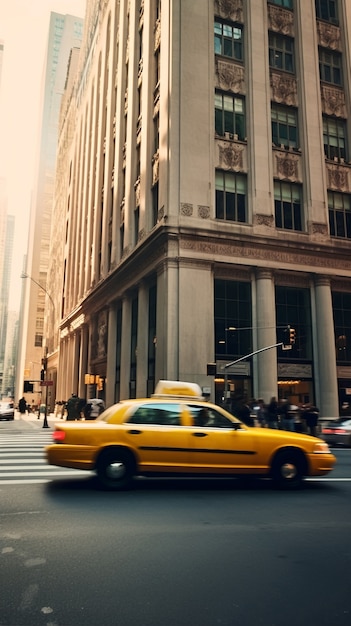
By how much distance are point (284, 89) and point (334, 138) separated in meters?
4.68

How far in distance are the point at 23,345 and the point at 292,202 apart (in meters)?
88.1

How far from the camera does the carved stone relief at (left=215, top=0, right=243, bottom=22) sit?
30.0 metres

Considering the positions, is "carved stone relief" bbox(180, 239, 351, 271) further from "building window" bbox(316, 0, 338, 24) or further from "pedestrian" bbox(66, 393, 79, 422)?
"building window" bbox(316, 0, 338, 24)

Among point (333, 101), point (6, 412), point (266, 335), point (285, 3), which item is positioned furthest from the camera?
point (6, 412)

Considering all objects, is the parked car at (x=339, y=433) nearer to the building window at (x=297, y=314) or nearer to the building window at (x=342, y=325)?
the building window at (x=297, y=314)

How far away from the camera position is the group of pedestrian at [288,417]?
1939 centimetres

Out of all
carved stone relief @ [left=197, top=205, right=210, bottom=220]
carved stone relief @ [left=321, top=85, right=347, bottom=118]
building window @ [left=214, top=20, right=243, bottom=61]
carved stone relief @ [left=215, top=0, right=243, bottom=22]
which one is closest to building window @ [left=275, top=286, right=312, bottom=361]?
carved stone relief @ [left=197, top=205, right=210, bottom=220]

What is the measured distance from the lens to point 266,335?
88.2 feet

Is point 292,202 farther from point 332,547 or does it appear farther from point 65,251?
point 65,251

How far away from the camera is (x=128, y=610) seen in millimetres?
3500

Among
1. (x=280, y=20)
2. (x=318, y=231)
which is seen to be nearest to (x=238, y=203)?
(x=318, y=231)

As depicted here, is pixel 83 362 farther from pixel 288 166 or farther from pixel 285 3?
pixel 285 3

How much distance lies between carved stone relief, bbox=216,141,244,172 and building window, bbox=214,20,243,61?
20.2ft

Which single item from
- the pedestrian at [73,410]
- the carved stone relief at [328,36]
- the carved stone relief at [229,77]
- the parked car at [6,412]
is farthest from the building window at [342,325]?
the parked car at [6,412]
